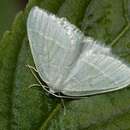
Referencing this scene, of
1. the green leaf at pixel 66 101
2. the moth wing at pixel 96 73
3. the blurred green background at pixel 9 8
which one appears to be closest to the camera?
the green leaf at pixel 66 101

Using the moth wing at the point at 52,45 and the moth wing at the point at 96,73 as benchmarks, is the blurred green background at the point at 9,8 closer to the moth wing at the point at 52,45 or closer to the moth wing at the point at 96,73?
the moth wing at the point at 52,45

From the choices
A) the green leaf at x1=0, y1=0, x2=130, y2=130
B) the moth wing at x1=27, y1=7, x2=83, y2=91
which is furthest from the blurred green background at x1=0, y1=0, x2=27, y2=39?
the green leaf at x1=0, y1=0, x2=130, y2=130

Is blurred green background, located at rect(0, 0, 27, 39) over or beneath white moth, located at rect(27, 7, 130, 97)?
beneath

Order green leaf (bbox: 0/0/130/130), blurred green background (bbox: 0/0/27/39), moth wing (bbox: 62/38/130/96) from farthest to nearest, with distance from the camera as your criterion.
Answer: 1. blurred green background (bbox: 0/0/27/39)
2. moth wing (bbox: 62/38/130/96)
3. green leaf (bbox: 0/0/130/130)

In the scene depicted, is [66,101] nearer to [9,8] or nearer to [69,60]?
[69,60]

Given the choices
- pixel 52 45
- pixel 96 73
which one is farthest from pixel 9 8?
pixel 96 73

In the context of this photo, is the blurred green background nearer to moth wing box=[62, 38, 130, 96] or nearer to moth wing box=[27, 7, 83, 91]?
moth wing box=[27, 7, 83, 91]

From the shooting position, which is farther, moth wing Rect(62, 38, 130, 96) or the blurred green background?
the blurred green background

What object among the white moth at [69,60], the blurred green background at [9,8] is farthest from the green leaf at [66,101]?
the blurred green background at [9,8]
